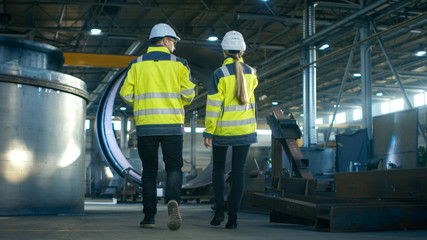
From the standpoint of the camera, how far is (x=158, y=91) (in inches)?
147

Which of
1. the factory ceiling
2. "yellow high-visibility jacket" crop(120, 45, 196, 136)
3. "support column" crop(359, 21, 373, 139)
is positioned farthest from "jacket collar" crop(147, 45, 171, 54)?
"support column" crop(359, 21, 373, 139)

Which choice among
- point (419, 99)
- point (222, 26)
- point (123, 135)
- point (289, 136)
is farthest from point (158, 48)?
point (419, 99)

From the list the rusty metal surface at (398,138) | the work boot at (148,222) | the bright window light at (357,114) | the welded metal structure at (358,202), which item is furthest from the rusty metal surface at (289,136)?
the bright window light at (357,114)

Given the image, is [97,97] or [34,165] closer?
[34,165]

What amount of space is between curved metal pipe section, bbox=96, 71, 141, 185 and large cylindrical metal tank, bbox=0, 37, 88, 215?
5121mm

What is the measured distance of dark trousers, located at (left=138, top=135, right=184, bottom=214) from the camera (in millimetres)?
3688

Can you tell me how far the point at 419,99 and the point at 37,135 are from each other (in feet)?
109

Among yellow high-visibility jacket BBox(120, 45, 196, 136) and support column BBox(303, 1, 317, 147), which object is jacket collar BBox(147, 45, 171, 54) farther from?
support column BBox(303, 1, 317, 147)

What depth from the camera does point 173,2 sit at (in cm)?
1736

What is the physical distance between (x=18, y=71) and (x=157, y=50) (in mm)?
2641

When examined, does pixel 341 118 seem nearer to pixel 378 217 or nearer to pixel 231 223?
pixel 378 217

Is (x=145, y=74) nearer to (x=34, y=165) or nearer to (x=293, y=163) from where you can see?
(x=34, y=165)

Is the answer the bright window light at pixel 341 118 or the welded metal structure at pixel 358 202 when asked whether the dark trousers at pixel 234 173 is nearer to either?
the welded metal structure at pixel 358 202

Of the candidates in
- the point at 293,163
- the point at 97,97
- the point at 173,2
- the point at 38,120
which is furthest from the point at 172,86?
the point at 97,97
